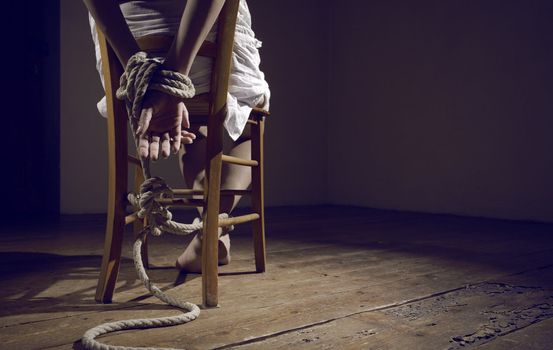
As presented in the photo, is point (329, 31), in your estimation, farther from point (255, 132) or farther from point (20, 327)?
point (20, 327)

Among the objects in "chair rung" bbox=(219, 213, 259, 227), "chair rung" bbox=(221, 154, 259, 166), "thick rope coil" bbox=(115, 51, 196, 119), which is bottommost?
"chair rung" bbox=(219, 213, 259, 227)

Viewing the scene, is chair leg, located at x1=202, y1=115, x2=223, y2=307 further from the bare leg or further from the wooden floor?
the bare leg

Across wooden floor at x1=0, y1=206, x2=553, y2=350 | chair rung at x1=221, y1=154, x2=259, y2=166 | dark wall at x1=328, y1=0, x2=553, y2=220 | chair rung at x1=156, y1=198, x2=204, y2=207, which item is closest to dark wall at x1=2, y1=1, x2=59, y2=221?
wooden floor at x1=0, y1=206, x2=553, y2=350

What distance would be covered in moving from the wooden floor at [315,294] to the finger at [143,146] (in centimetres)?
33

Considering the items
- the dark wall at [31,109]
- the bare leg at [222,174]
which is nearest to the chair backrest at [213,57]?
the bare leg at [222,174]

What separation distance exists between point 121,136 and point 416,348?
0.76 metres

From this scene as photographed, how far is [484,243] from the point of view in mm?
2254

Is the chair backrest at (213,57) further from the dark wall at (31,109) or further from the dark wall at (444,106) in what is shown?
the dark wall at (444,106)

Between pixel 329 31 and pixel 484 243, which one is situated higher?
pixel 329 31

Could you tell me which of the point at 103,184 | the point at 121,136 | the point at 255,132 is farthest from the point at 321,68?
the point at 121,136

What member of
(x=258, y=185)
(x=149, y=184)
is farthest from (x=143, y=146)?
(x=258, y=185)

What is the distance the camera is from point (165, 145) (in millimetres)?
1002

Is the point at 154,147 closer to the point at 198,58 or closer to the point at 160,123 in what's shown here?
the point at 160,123

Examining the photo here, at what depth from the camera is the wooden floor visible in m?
0.94
